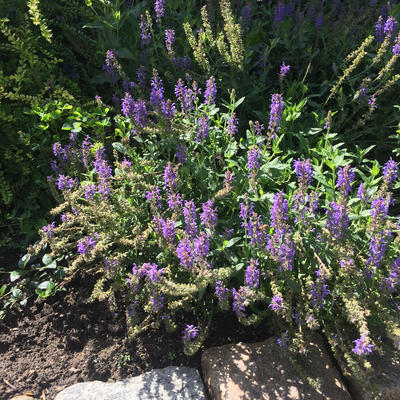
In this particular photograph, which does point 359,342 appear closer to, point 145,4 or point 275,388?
point 275,388

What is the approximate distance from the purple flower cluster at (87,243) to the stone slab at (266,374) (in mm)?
932

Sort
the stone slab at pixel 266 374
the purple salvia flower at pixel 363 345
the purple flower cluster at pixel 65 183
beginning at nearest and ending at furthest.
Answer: the purple salvia flower at pixel 363 345 < the stone slab at pixel 266 374 < the purple flower cluster at pixel 65 183

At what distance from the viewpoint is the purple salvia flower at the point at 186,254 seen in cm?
234

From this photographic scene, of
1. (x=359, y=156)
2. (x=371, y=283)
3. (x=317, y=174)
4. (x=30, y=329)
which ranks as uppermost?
(x=359, y=156)

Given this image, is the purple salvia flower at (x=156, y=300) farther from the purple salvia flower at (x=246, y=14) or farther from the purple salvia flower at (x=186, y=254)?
the purple salvia flower at (x=246, y=14)

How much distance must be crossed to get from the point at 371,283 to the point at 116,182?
1.69 meters

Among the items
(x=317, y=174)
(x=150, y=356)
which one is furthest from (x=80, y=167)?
(x=317, y=174)

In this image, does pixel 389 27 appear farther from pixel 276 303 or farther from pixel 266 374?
pixel 266 374

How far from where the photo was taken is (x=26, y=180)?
11.8 feet

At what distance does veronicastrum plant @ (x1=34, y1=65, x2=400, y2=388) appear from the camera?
7.72 feet

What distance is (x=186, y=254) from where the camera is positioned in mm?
2334

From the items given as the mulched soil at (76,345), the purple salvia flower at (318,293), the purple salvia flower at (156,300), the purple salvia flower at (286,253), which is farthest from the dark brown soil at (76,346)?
the purple salvia flower at (286,253)

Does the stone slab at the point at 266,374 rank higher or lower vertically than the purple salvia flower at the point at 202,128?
lower

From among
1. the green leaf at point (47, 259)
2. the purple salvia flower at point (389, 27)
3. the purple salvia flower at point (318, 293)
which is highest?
the purple salvia flower at point (389, 27)
